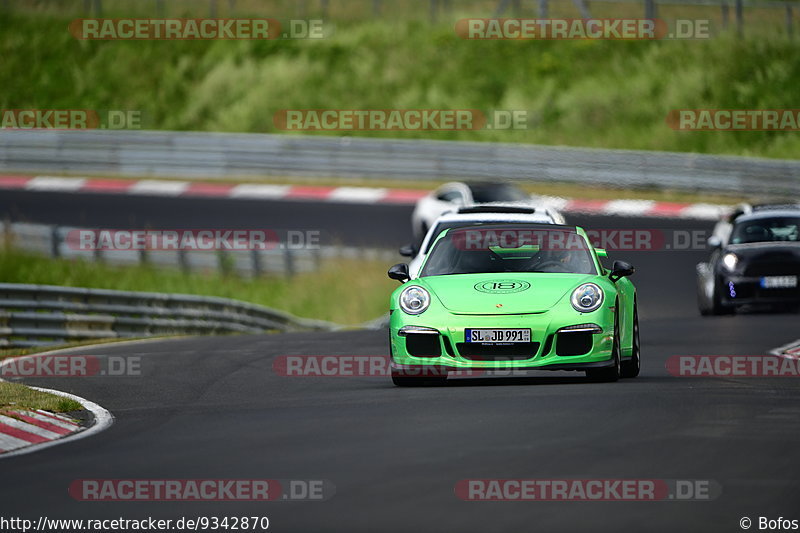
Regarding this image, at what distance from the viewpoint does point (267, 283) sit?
2973 centimetres

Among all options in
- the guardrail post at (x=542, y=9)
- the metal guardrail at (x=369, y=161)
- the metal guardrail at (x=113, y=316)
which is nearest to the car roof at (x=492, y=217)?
the metal guardrail at (x=113, y=316)

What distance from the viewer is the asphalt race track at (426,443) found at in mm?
7863

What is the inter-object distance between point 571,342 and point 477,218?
4542 millimetres

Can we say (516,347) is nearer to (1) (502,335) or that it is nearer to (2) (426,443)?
(1) (502,335)

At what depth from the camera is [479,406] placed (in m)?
11.8

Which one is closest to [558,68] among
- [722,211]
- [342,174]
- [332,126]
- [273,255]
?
[332,126]

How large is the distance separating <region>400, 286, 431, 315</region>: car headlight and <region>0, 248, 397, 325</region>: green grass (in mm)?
15669

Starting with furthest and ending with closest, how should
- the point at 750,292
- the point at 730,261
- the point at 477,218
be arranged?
1. the point at 750,292
2. the point at 730,261
3. the point at 477,218

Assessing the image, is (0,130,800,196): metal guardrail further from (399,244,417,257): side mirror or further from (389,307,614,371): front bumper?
(389,307,614,371): front bumper

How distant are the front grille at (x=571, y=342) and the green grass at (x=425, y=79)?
30.0 meters

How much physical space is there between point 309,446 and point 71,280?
19572mm

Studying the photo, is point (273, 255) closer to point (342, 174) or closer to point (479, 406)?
point (342, 174)

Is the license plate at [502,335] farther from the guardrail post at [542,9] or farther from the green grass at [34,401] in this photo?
the guardrail post at [542,9]

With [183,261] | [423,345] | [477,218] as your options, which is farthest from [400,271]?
[183,261]
